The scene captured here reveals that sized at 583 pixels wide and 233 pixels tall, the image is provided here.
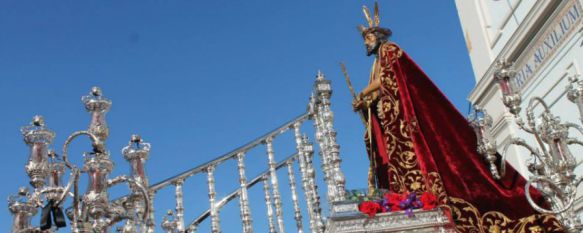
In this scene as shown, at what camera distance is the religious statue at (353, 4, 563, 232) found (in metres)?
7.65

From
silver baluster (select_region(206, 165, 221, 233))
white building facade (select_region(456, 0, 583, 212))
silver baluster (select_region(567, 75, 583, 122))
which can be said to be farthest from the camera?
white building facade (select_region(456, 0, 583, 212))

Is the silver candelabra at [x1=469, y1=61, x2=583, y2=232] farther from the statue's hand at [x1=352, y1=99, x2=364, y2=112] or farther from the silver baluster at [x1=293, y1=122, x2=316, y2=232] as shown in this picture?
the silver baluster at [x1=293, y1=122, x2=316, y2=232]

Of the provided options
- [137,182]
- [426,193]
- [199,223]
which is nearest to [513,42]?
[426,193]

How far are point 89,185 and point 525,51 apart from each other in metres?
7.99

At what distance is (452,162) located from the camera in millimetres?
8062

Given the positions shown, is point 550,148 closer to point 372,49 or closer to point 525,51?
point 372,49

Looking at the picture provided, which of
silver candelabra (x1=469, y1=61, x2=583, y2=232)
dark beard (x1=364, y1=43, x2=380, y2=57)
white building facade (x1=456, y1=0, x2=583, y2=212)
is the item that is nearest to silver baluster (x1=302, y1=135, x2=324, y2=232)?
dark beard (x1=364, y1=43, x2=380, y2=57)

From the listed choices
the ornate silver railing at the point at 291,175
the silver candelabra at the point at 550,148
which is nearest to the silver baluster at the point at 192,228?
the ornate silver railing at the point at 291,175

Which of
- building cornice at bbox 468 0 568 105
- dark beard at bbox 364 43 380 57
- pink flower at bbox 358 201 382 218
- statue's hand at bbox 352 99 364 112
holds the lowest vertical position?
pink flower at bbox 358 201 382 218

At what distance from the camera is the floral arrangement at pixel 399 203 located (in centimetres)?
734

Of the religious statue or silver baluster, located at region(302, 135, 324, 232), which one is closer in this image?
the religious statue

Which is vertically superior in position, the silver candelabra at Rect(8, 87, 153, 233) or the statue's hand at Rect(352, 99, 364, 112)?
the statue's hand at Rect(352, 99, 364, 112)

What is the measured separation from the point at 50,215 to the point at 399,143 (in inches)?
162

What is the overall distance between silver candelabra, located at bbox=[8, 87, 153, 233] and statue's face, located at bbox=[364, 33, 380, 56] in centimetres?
373
